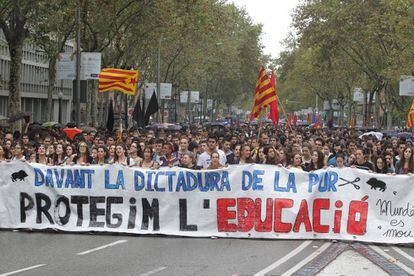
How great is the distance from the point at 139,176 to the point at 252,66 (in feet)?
260

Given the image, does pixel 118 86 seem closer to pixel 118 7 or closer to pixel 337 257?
pixel 118 7

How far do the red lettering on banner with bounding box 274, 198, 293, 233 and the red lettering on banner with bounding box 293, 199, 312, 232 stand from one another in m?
0.11

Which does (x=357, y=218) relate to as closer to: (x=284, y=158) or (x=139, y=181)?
(x=284, y=158)

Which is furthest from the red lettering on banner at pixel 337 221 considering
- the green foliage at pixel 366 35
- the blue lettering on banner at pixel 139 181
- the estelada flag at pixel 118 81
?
the green foliage at pixel 366 35

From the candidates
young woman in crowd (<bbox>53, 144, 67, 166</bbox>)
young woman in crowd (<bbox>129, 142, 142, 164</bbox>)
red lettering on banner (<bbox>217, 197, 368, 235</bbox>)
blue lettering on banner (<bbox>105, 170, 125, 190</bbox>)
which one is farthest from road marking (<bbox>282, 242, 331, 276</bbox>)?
young woman in crowd (<bbox>53, 144, 67, 166</bbox>)

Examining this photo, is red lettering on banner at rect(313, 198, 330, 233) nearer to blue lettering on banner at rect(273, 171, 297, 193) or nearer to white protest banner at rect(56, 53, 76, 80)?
blue lettering on banner at rect(273, 171, 297, 193)

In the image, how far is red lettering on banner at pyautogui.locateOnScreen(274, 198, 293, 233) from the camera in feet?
45.7

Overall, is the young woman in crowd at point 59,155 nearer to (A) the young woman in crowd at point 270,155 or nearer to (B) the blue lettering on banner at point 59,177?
(B) the blue lettering on banner at point 59,177

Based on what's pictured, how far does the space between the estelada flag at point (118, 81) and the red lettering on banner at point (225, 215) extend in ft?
48.3

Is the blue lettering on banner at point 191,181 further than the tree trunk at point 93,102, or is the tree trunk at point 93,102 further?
the tree trunk at point 93,102

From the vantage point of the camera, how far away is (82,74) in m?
34.7

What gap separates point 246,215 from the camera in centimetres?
1405

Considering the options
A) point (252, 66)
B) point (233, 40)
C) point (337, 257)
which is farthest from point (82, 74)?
point (252, 66)

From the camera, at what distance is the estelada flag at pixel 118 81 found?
1125 inches
